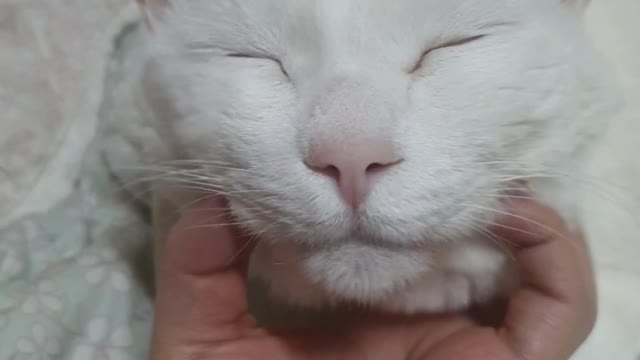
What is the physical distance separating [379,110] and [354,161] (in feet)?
0.18

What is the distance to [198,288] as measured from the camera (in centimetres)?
114

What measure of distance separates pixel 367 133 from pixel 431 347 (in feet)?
1.44

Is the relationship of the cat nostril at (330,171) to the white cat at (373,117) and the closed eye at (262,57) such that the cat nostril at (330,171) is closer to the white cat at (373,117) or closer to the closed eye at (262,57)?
the white cat at (373,117)

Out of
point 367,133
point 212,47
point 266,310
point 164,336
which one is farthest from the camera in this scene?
point 266,310

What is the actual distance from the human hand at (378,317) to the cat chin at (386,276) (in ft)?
0.11

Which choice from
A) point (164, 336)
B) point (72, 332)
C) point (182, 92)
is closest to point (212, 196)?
point (182, 92)

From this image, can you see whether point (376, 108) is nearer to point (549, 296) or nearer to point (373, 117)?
point (373, 117)

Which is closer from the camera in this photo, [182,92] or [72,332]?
[182,92]

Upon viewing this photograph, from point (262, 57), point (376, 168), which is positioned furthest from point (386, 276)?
point (262, 57)

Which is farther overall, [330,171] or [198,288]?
[198,288]

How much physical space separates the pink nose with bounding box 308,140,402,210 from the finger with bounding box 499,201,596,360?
11.2 inches

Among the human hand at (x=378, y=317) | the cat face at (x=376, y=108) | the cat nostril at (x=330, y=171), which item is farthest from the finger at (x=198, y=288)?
the cat nostril at (x=330, y=171)

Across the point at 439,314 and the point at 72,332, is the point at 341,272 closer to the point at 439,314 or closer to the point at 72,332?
the point at 439,314

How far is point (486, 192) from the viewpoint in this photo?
927mm
